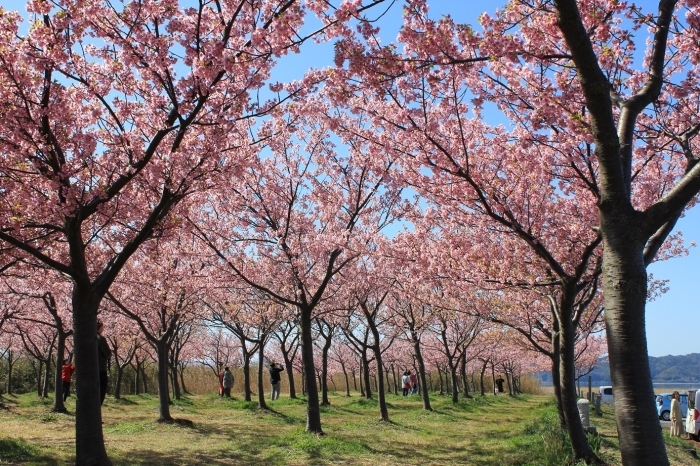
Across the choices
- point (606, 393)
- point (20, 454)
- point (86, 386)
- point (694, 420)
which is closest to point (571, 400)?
point (86, 386)

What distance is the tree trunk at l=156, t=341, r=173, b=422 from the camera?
585 inches

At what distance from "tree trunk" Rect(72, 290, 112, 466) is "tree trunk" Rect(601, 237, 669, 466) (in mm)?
6027

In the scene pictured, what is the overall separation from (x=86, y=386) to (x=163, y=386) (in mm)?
8523

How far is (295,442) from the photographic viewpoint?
1133 cm

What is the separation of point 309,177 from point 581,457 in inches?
341

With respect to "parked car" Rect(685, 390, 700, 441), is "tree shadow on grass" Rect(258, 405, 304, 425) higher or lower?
higher

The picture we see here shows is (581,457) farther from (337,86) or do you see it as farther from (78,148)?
(78,148)

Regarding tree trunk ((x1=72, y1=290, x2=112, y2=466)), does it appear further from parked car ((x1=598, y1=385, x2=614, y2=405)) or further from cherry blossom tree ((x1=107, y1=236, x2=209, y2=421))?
parked car ((x1=598, y1=385, x2=614, y2=405))

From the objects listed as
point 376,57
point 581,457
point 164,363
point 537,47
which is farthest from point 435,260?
point 164,363

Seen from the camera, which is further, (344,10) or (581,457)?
(581,457)

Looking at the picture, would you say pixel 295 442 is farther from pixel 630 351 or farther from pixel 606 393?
pixel 606 393

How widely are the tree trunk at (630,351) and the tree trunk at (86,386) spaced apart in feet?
19.8

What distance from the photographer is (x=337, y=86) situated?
237 inches

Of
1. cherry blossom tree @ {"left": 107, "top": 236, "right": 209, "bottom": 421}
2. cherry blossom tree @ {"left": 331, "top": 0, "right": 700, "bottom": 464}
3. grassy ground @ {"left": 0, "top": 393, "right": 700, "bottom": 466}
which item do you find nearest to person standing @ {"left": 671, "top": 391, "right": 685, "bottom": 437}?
grassy ground @ {"left": 0, "top": 393, "right": 700, "bottom": 466}
